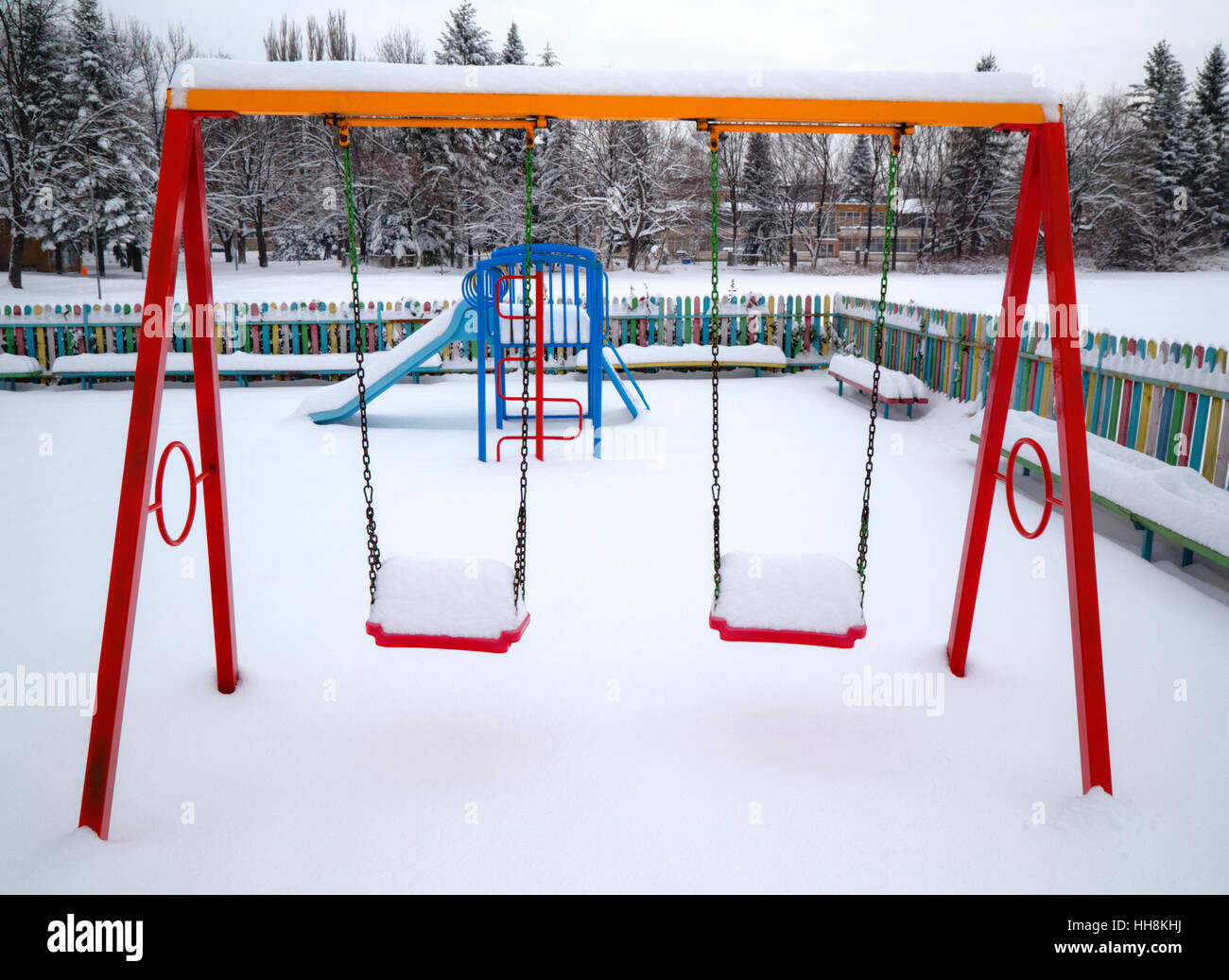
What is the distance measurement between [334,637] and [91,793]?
1.66 meters

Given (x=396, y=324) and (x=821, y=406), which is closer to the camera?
(x=821, y=406)

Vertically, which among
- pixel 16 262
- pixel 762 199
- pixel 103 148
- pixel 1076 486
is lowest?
pixel 1076 486

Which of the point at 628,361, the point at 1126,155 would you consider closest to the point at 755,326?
the point at 628,361

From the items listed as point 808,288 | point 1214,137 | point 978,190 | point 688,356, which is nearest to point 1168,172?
point 1214,137

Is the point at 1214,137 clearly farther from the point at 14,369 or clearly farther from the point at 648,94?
the point at 648,94

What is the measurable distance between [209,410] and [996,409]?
3.20 meters

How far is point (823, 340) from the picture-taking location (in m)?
14.5

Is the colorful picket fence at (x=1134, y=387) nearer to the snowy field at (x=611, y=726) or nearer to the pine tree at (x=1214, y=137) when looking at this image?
the snowy field at (x=611, y=726)

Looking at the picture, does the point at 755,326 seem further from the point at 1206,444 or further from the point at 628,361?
the point at 1206,444

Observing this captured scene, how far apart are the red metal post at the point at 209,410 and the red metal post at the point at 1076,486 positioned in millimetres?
2941

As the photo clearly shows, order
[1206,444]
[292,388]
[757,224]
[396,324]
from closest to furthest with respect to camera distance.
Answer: [1206,444] < [292,388] < [396,324] < [757,224]

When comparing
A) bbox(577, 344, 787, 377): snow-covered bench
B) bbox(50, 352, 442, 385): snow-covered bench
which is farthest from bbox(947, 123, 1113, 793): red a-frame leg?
bbox(50, 352, 442, 385): snow-covered bench

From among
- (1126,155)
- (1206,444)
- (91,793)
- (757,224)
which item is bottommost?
(91,793)
